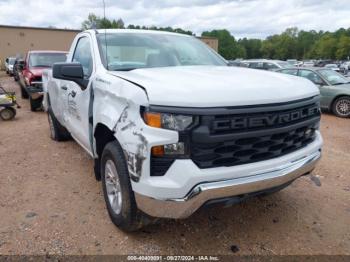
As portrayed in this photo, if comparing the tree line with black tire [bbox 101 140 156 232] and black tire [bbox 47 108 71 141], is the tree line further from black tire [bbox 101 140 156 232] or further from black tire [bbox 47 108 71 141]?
black tire [bbox 101 140 156 232]

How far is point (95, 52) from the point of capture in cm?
361

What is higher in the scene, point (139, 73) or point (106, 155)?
point (139, 73)

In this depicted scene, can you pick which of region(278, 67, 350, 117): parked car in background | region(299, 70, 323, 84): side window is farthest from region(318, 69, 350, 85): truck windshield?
region(299, 70, 323, 84): side window

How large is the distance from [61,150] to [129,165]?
3.57 metres

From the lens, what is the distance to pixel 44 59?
11.0 meters

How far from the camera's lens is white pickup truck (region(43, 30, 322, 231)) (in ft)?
7.63

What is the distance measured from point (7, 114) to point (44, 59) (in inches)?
117

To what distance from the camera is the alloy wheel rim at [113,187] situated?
2960 mm

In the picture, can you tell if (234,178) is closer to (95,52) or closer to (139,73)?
(139,73)

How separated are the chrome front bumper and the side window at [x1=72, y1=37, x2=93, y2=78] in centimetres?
182

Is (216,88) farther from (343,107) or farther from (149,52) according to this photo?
(343,107)

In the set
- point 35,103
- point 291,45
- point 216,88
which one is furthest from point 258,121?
point 291,45

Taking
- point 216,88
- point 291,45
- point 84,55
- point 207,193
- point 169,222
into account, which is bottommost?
point 169,222

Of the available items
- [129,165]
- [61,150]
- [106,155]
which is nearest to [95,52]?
[106,155]
